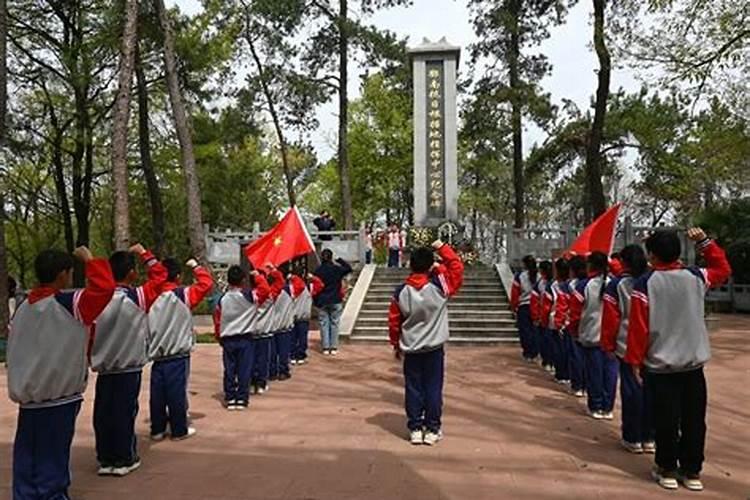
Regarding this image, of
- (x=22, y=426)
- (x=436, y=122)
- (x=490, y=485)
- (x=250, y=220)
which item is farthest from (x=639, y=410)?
(x=250, y=220)

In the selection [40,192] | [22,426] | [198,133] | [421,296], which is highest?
[198,133]

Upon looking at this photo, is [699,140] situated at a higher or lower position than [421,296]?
higher

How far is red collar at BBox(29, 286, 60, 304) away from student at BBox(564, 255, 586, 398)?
485 centimetres

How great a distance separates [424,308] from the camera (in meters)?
5.65

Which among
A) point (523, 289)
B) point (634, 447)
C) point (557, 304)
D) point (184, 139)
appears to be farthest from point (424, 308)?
point (184, 139)

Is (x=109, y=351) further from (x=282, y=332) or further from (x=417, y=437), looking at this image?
(x=282, y=332)

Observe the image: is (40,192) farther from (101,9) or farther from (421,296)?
(421,296)

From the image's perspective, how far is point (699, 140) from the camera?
19.0 meters

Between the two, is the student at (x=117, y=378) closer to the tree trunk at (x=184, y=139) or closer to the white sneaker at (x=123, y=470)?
the white sneaker at (x=123, y=470)

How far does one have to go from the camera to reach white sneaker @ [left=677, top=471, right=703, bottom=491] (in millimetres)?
4438

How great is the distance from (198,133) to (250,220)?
7.86m

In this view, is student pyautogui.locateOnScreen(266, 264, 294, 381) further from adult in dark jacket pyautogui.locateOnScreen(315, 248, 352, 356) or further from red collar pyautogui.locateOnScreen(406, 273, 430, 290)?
red collar pyautogui.locateOnScreen(406, 273, 430, 290)

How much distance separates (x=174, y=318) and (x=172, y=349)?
261 millimetres

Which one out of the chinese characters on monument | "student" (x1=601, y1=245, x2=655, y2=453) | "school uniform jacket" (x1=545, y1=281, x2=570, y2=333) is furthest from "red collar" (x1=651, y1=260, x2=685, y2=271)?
the chinese characters on monument
